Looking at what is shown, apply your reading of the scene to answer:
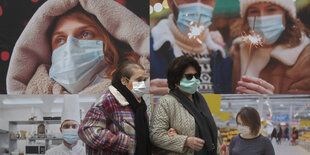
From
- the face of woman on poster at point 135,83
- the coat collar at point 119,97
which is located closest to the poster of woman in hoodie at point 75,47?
the face of woman on poster at point 135,83

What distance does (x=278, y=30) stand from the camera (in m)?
4.22

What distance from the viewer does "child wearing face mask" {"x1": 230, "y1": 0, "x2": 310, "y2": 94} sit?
13.7 feet

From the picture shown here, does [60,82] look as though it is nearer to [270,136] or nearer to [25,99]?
[25,99]

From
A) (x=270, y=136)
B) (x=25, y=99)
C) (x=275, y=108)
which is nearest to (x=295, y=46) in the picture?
(x=275, y=108)

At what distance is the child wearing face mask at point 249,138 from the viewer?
3.47 m

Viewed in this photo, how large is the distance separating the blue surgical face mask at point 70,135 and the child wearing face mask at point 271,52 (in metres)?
A: 1.77

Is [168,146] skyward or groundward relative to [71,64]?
groundward

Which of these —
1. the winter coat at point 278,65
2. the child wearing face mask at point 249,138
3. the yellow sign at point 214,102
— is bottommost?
the child wearing face mask at point 249,138

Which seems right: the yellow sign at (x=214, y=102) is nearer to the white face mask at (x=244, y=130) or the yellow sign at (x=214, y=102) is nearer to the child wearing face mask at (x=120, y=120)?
the white face mask at (x=244, y=130)

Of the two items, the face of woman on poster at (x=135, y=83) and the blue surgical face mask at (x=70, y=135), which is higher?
the face of woman on poster at (x=135, y=83)

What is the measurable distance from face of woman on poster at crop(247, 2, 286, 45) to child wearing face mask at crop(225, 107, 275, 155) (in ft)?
2.77

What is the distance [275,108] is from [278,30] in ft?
2.82

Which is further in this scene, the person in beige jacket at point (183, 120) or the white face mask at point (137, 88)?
the white face mask at point (137, 88)

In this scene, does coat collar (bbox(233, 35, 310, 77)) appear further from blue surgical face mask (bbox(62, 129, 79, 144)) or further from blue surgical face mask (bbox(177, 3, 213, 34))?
blue surgical face mask (bbox(62, 129, 79, 144))
